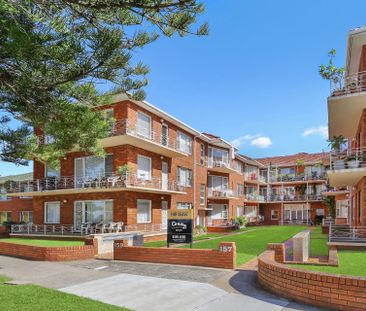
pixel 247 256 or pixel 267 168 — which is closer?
pixel 247 256

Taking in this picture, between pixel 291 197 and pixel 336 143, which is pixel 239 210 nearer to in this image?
pixel 291 197

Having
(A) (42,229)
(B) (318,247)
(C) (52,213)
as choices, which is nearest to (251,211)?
(C) (52,213)

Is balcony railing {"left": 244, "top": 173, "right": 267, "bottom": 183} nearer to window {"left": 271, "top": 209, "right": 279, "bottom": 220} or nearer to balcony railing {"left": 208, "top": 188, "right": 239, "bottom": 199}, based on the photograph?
window {"left": 271, "top": 209, "right": 279, "bottom": 220}

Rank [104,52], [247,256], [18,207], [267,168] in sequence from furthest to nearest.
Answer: [267,168] < [18,207] < [247,256] < [104,52]

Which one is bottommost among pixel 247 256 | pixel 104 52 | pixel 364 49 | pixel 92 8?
pixel 247 256

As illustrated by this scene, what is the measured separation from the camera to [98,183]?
22781 mm

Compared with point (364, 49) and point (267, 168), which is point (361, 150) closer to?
point (364, 49)

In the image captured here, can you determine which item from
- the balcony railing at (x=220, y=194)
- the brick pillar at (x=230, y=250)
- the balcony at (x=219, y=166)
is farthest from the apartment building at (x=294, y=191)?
the brick pillar at (x=230, y=250)

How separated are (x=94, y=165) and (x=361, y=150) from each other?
53.4 feet

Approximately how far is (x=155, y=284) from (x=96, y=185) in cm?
1412

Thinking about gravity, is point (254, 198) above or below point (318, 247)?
above

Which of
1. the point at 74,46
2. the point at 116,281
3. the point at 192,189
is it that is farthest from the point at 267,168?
the point at 74,46

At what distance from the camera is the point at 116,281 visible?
33.1 feet

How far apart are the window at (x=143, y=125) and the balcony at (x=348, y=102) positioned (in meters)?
11.7
